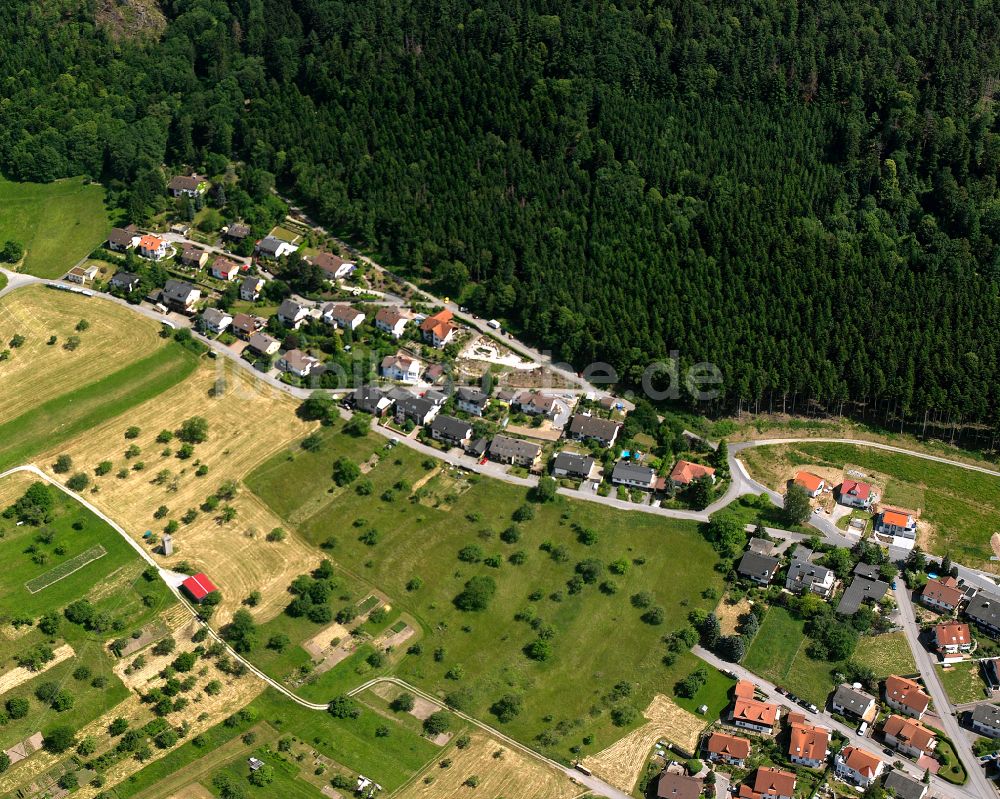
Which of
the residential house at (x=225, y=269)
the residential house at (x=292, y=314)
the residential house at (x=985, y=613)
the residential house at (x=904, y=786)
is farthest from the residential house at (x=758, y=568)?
the residential house at (x=225, y=269)

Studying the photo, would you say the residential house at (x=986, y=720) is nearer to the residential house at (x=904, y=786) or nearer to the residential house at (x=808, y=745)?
the residential house at (x=904, y=786)

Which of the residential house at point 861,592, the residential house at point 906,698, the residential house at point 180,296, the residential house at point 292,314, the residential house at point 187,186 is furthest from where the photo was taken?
the residential house at point 187,186

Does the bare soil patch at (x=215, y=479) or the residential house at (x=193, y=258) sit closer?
the bare soil patch at (x=215, y=479)

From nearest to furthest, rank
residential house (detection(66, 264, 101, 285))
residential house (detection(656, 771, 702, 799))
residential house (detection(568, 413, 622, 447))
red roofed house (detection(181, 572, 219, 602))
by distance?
residential house (detection(656, 771, 702, 799)) → red roofed house (detection(181, 572, 219, 602)) → residential house (detection(568, 413, 622, 447)) → residential house (detection(66, 264, 101, 285))

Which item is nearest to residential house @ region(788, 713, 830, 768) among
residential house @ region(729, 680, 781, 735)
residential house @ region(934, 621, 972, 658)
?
residential house @ region(729, 680, 781, 735)

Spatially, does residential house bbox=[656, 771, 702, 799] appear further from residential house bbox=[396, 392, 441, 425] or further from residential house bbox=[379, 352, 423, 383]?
residential house bbox=[379, 352, 423, 383]

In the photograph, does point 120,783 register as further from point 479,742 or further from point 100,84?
point 100,84

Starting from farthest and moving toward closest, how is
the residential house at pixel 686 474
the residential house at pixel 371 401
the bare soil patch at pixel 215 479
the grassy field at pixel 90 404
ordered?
the residential house at pixel 371 401, the grassy field at pixel 90 404, the residential house at pixel 686 474, the bare soil patch at pixel 215 479
